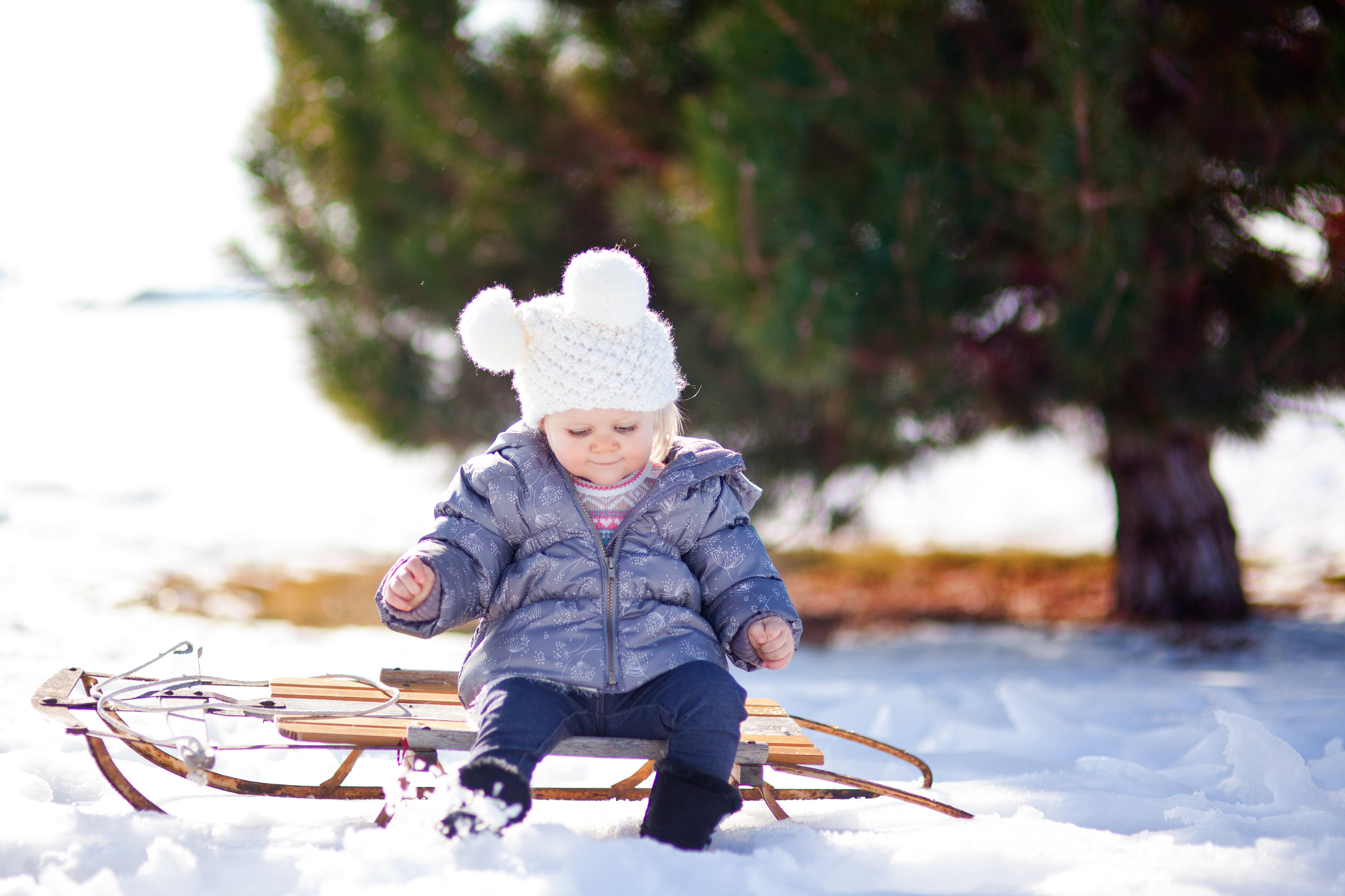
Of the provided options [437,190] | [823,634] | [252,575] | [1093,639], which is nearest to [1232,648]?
[1093,639]

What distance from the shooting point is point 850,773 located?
2600 mm

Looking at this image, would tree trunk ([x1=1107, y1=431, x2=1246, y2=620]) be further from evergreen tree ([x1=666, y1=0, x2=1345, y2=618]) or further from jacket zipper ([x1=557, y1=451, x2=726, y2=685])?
jacket zipper ([x1=557, y1=451, x2=726, y2=685])

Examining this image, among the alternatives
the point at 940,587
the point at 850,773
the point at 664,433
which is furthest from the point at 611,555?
the point at 940,587

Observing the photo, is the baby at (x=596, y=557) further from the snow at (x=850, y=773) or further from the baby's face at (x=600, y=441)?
the snow at (x=850, y=773)

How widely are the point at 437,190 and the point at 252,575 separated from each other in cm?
315

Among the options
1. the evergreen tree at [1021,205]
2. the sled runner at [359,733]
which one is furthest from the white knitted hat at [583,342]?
the evergreen tree at [1021,205]

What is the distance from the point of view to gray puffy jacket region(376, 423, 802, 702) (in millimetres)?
1981

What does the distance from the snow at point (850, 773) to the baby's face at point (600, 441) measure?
68 centimetres

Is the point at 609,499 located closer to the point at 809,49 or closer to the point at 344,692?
the point at 344,692

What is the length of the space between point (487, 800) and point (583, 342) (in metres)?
0.87

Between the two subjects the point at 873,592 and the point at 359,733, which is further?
the point at 873,592

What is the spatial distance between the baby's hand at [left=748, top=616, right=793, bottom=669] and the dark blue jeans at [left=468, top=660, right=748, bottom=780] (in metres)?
0.09

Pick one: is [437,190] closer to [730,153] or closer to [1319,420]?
[730,153]

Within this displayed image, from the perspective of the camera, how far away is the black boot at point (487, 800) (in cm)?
171
